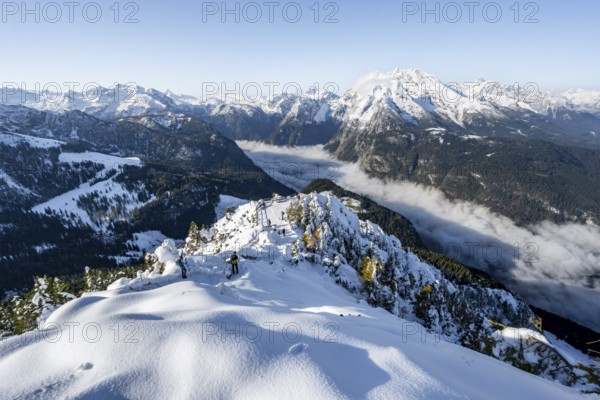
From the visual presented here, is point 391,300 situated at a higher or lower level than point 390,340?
lower

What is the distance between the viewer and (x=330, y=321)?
21.0 metres

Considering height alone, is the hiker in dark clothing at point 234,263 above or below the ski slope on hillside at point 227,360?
below

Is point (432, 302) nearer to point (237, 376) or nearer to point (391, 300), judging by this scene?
point (391, 300)

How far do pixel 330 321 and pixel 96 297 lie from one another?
17995 mm

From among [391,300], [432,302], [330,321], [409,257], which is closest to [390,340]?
[330,321]

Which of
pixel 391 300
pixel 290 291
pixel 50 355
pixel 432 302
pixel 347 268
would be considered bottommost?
pixel 432 302

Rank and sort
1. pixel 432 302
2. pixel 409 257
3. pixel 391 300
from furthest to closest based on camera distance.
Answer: pixel 409 257 < pixel 432 302 < pixel 391 300

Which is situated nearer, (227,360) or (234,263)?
(227,360)

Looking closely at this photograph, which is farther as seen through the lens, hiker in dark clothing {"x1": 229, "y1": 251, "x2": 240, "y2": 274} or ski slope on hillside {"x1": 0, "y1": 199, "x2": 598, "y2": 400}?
hiker in dark clothing {"x1": 229, "y1": 251, "x2": 240, "y2": 274}

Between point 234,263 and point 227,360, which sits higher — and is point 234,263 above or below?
below

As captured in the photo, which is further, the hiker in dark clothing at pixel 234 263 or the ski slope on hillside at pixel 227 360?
the hiker in dark clothing at pixel 234 263

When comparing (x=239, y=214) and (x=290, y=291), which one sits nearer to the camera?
(x=290, y=291)

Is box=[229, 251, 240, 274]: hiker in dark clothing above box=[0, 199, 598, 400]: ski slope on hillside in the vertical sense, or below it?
below

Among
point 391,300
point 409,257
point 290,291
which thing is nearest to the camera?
point 290,291
